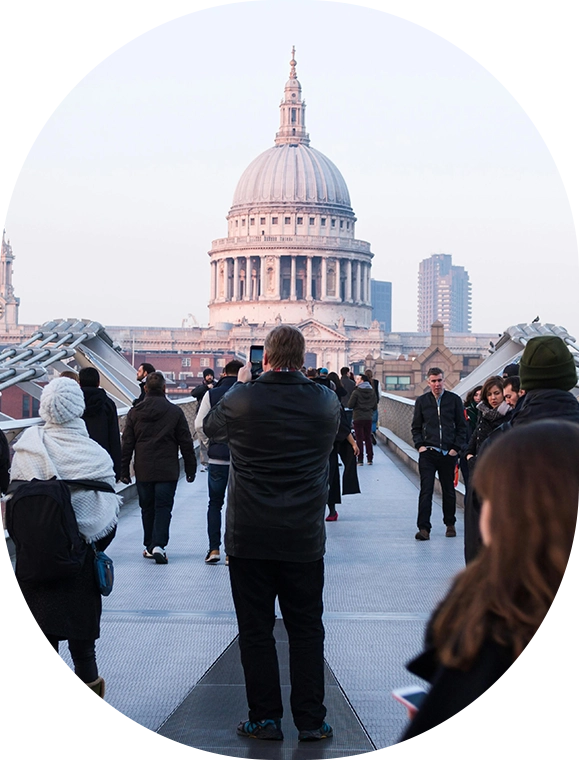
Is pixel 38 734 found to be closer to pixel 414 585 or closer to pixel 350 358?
pixel 414 585

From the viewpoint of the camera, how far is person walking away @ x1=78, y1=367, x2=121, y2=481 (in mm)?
9430

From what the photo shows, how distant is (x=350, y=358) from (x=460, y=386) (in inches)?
4127

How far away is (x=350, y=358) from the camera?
126 metres

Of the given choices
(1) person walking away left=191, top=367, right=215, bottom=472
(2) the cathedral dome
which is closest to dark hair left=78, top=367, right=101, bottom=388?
(1) person walking away left=191, top=367, right=215, bottom=472

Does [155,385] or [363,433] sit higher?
[155,385]

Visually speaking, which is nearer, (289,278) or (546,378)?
(546,378)

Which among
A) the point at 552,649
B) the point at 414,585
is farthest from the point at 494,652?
the point at 414,585

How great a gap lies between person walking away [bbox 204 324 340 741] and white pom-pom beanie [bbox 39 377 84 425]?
0.62 metres

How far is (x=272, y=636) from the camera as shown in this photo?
5430mm

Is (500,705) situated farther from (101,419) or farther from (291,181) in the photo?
(291,181)

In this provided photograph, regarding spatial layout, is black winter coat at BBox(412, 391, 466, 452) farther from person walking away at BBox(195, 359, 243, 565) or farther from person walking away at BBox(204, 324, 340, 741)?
person walking away at BBox(204, 324, 340, 741)

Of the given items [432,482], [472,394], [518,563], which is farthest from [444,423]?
[518,563]

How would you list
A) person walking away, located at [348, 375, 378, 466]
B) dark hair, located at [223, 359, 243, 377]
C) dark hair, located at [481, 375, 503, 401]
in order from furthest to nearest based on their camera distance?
person walking away, located at [348, 375, 378, 466] → dark hair, located at [223, 359, 243, 377] → dark hair, located at [481, 375, 503, 401]

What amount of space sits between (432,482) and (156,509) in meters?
A: 2.73
